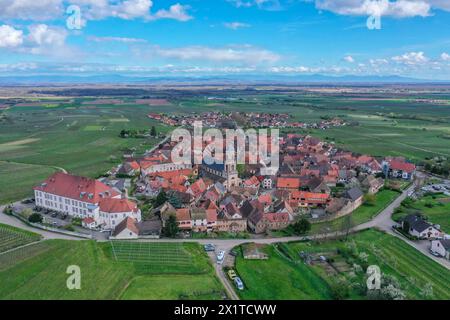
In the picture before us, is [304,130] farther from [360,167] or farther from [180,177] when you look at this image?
[180,177]

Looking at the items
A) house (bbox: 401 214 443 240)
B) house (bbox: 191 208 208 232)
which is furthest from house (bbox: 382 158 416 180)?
house (bbox: 191 208 208 232)

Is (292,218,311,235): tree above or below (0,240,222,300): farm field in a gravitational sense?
above

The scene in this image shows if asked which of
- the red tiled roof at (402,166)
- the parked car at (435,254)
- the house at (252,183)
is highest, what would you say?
the red tiled roof at (402,166)

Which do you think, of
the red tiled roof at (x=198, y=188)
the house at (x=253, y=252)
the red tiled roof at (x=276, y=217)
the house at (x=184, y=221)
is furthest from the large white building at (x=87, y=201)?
the red tiled roof at (x=276, y=217)

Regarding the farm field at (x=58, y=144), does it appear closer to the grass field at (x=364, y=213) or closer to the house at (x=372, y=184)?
the grass field at (x=364, y=213)

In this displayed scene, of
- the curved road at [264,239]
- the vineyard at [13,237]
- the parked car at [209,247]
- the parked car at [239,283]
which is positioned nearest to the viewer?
the parked car at [239,283]

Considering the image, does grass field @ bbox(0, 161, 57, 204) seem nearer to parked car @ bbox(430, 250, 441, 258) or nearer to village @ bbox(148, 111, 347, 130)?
parked car @ bbox(430, 250, 441, 258)
